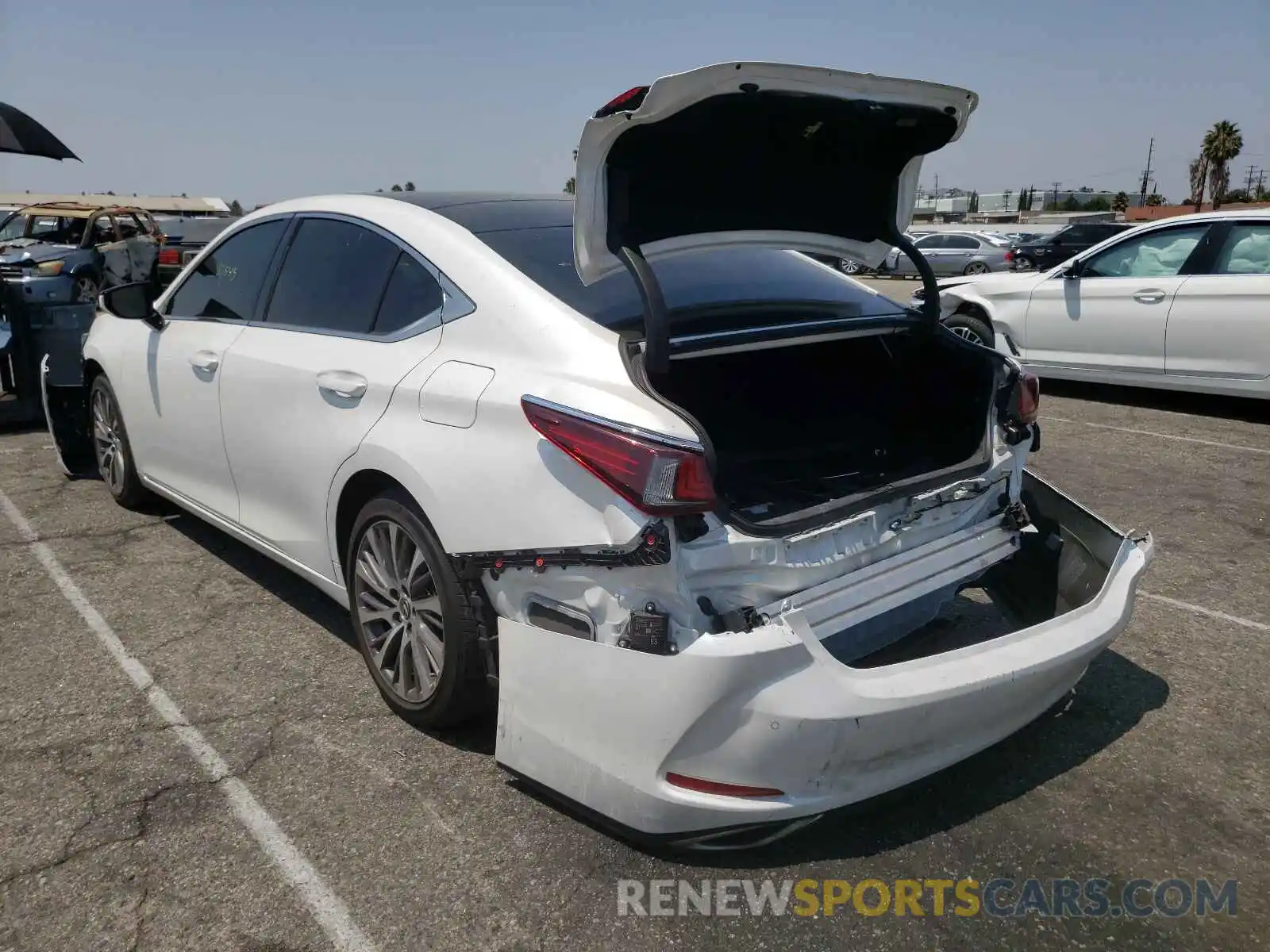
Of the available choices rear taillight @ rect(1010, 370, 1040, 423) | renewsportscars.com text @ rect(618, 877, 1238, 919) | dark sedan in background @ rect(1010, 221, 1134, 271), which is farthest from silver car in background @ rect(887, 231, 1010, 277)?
renewsportscars.com text @ rect(618, 877, 1238, 919)

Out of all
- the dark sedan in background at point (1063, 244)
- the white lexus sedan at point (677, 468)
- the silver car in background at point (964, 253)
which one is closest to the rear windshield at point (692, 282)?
the white lexus sedan at point (677, 468)

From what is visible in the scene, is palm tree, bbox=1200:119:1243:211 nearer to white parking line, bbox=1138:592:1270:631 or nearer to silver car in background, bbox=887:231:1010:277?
silver car in background, bbox=887:231:1010:277

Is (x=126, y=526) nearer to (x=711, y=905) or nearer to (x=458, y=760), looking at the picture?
(x=458, y=760)

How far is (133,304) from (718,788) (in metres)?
3.64

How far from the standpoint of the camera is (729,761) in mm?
2303

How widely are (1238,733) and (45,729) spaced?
3.85 meters

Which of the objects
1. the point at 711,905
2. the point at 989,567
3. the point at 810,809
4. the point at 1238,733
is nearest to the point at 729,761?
the point at 810,809

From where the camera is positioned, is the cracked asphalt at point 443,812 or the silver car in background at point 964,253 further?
the silver car in background at point 964,253

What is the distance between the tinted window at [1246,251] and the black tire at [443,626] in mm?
7317

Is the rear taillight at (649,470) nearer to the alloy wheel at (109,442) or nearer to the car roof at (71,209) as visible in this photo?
the alloy wheel at (109,442)

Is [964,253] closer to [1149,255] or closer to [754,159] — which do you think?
[1149,255]

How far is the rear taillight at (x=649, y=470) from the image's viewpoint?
2.30 meters

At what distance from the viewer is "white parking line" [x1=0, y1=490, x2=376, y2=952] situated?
2.39m

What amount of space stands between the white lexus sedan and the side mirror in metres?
0.71
